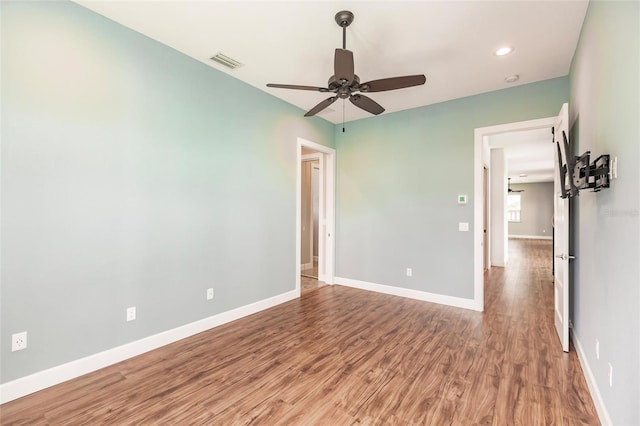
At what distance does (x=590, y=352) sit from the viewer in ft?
7.11

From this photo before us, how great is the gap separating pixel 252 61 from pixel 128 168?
5.60 feet

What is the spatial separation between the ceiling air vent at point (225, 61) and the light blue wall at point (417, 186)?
8.04ft

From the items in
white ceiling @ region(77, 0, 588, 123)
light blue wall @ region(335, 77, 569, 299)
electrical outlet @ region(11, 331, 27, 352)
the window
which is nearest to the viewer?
electrical outlet @ region(11, 331, 27, 352)

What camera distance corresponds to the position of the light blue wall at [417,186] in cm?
384

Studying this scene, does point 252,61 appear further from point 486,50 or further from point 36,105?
point 486,50

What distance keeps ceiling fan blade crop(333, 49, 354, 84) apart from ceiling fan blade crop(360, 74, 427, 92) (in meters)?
0.24

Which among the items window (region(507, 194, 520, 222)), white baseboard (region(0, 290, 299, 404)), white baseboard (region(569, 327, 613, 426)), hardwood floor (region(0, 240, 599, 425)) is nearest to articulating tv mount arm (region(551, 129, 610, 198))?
white baseboard (region(569, 327, 613, 426))

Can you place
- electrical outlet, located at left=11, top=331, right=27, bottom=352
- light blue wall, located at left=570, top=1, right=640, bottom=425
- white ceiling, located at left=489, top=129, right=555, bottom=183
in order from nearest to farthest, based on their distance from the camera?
light blue wall, located at left=570, top=1, right=640, bottom=425, electrical outlet, located at left=11, top=331, right=27, bottom=352, white ceiling, located at left=489, top=129, right=555, bottom=183

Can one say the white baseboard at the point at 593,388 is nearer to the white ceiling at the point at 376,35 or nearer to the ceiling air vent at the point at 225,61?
the white ceiling at the point at 376,35

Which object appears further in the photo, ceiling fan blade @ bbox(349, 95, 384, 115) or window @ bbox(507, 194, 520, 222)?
window @ bbox(507, 194, 520, 222)

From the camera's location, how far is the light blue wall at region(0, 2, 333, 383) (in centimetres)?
202

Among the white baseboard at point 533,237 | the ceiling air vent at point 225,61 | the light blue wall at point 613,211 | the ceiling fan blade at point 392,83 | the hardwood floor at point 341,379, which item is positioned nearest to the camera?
the light blue wall at point 613,211

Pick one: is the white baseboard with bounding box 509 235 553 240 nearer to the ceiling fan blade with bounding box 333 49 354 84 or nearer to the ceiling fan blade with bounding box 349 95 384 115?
the ceiling fan blade with bounding box 349 95 384 115

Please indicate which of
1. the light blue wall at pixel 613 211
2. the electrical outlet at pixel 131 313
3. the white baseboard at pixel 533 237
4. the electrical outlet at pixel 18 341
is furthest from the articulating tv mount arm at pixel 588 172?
the white baseboard at pixel 533 237
